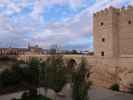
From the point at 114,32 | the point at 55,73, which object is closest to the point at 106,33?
the point at 114,32

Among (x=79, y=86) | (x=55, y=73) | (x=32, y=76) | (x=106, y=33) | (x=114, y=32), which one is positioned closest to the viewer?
(x=79, y=86)

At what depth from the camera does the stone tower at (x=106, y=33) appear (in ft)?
56.0

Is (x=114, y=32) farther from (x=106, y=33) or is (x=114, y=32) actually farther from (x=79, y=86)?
(x=79, y=86)

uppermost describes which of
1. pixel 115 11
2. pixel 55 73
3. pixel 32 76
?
pixel 115 11

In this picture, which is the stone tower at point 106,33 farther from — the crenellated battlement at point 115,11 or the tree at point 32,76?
the tree at point 32,76

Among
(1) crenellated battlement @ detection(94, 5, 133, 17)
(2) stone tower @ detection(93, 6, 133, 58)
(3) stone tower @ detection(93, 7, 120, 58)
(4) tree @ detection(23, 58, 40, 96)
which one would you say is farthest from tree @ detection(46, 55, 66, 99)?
(1) crenellated battlement @ detection(94, 5, 133, 17)

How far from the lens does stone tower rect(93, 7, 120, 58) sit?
17.1 m

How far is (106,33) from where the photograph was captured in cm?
1748

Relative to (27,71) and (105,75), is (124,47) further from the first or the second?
(27,71)

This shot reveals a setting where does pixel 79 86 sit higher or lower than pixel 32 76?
higher

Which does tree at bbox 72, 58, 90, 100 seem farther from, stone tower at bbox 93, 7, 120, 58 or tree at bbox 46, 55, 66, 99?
stone tower at bbox 93, 7, 120, 58

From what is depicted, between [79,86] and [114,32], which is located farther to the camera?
[114,32]

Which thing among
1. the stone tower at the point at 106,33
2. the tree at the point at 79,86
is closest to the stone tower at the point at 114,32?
the stone tower at the point at 106,33

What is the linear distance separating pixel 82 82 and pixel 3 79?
36.5 feet
